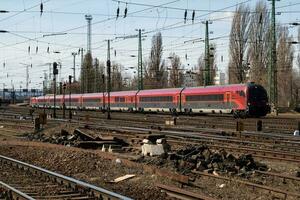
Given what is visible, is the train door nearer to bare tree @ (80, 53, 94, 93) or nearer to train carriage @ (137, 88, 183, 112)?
train carriage @ (137, 88, 183, 112)

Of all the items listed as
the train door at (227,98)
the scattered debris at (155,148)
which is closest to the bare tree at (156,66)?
the train door at (227,98)

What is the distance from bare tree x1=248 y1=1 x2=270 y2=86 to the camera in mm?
69875

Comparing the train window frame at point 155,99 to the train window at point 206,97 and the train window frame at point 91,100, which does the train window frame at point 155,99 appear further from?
the train window frame at point 91,100

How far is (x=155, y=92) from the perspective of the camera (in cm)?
5728

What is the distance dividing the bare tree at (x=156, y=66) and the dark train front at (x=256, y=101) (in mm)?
43169

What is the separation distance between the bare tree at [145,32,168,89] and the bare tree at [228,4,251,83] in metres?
19.0

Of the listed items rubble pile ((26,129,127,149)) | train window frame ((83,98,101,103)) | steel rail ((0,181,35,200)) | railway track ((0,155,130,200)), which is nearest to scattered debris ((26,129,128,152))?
rubble pile ((26,129,127,149))

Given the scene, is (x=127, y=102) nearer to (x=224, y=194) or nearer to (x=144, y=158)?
(x=144, y=158)

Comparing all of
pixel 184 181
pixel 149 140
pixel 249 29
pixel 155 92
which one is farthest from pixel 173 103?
pixel 184 181

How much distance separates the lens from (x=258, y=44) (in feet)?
228

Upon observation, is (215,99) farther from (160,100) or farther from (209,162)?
(209,162)

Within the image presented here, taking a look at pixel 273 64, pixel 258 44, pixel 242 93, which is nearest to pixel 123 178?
pixel 242 93

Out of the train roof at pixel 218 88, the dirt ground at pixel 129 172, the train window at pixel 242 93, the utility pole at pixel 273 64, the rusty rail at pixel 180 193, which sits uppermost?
the utility pole at pixel 273 64

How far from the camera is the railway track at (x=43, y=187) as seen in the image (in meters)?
11.1
